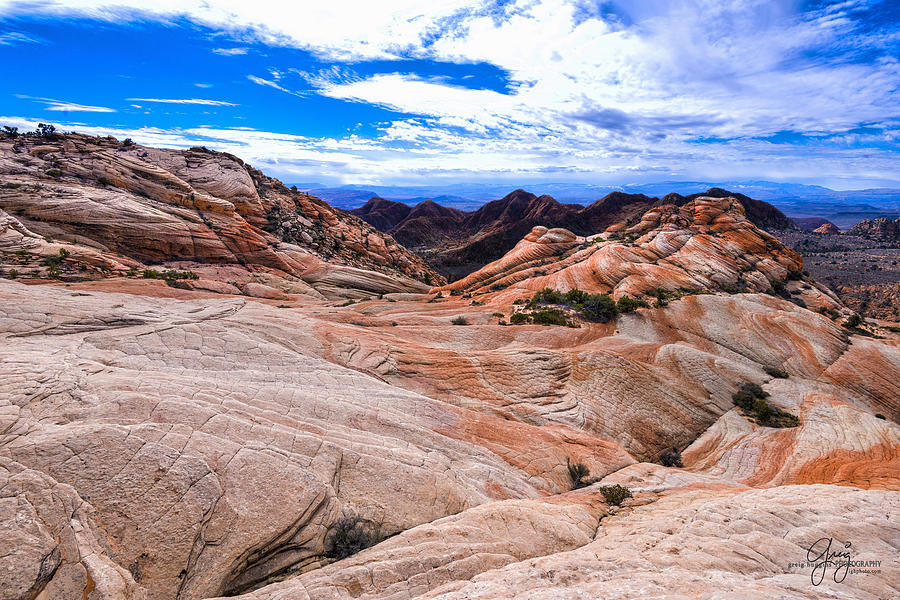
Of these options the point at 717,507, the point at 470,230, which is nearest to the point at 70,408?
the point at 717,507

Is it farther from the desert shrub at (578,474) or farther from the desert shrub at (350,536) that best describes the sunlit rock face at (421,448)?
the desert shrub at (578,474)

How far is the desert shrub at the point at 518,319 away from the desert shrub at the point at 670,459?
12.4 m

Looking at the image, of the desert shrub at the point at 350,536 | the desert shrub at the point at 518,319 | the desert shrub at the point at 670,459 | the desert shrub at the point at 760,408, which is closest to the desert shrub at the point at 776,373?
the desert shrub at the point at 760,408

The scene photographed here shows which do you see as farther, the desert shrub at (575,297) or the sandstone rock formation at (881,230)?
the sandstone rock formation at (881,230)

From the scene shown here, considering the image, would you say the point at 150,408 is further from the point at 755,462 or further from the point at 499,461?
the point at 755,462

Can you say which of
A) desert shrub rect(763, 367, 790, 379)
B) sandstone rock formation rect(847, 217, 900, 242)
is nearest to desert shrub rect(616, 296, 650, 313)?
desert shrub rect(763, 367, 790, 379)

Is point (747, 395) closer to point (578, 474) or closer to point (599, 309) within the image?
point (599, 309)

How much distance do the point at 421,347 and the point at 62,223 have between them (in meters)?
32.6

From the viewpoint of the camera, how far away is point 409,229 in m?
161

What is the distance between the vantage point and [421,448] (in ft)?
39.4

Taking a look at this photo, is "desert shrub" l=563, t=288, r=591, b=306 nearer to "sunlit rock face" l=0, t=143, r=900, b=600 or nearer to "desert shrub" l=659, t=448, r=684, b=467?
"sunlit rock face" l=0, t=143, r=900, b=600

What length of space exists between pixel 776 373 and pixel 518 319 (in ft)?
56.8

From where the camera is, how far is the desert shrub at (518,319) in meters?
27.4
